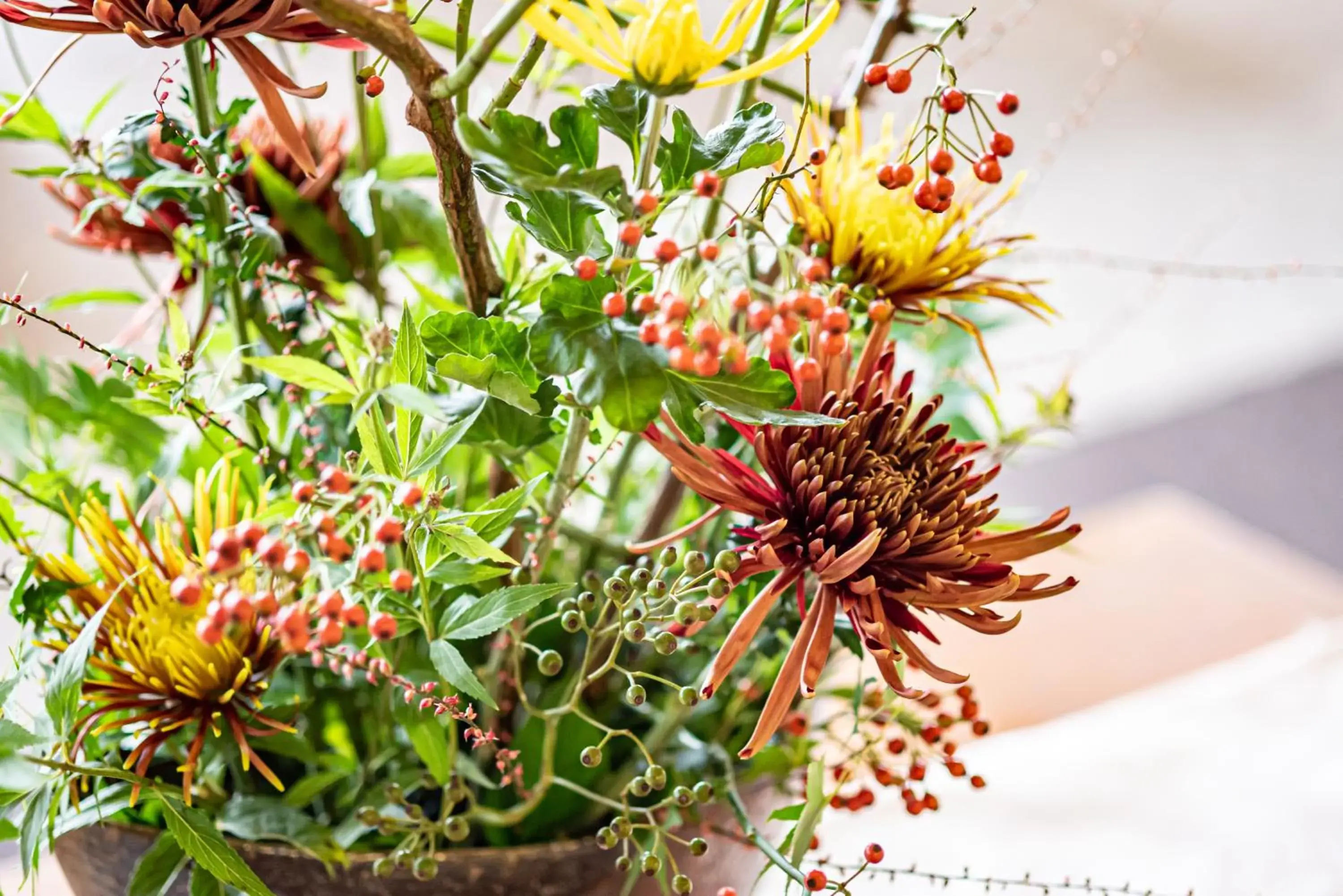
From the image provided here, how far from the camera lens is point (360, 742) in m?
0.35

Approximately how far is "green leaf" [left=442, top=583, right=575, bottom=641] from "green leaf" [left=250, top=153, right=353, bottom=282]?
136 millimetres

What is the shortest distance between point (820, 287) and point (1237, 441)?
1.72 m

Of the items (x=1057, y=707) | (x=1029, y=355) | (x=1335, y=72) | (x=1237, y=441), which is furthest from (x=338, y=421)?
(x=1335, y=72)

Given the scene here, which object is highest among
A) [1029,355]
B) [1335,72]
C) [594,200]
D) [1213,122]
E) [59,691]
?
[1335,72]

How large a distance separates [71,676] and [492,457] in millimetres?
105

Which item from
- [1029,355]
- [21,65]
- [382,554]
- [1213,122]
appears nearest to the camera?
[382,554]

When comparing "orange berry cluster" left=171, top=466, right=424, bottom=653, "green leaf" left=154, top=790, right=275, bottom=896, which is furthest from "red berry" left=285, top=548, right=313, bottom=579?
"green leaf" left=154, top=790, right=275, bottom=896

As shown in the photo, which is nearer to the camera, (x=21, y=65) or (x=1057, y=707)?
(x=21, y=65)

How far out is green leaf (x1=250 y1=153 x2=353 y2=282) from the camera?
0.33m

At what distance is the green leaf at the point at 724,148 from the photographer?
0.22m

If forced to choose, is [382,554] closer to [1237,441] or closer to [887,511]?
[887,511]

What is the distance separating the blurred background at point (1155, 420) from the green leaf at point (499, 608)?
4.8 inches

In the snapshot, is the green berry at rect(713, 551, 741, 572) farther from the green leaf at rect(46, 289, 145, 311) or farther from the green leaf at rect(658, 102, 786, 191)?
the green leaf at rect(46, 289, 145, 311)

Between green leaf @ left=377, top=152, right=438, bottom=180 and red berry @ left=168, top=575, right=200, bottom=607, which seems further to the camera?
green leaf @ left=377, top=152, right=438, bottom=180
